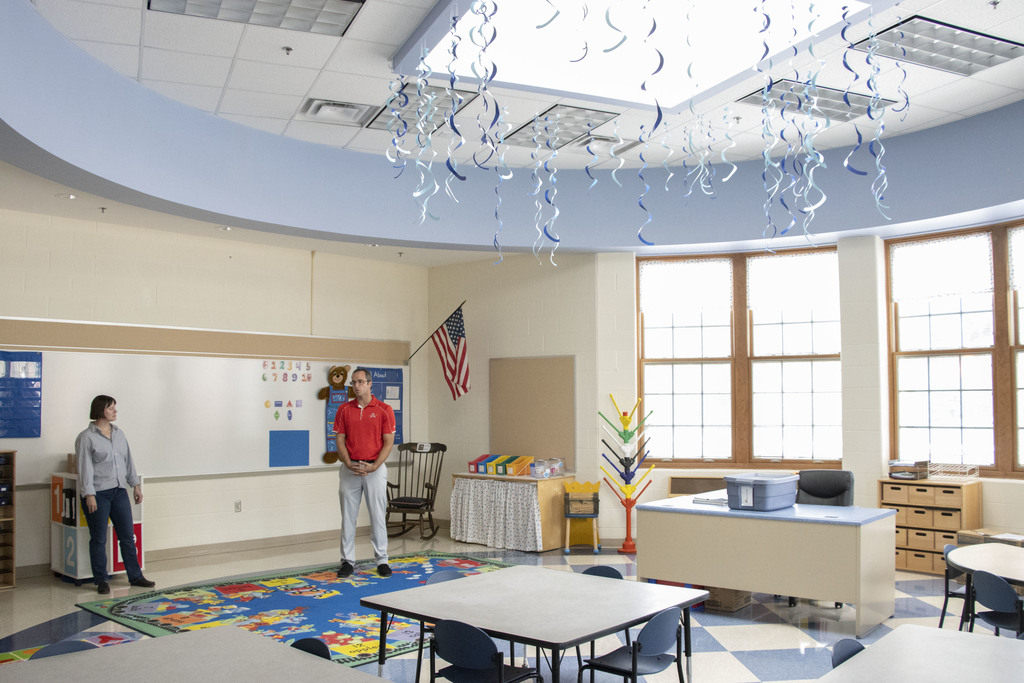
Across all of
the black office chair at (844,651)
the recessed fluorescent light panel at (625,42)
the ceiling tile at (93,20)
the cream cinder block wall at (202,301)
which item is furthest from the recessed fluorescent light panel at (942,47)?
the cream cinder block wall at (202,301)

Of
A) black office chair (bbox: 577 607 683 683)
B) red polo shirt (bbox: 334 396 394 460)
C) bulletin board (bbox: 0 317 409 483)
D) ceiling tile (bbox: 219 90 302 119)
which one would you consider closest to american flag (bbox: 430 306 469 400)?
bulletin board (bbox: 0 317 409 483)

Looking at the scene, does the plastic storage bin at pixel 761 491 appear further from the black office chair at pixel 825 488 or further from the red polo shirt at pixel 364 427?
the red polo shirt at pixel 364 427

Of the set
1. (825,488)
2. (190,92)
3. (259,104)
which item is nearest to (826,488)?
(825,488)

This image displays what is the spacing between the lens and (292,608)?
5.75 metres

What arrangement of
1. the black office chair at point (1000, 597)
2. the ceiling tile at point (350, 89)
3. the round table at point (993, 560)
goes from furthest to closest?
the ceiling tile at point (350, 89), the round table at point (993, 560), the black office chair at point (1000, 597)

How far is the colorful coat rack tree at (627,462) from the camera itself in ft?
26.7

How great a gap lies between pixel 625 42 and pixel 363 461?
12.9 feet

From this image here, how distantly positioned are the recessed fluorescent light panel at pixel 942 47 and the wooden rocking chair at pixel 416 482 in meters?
5.94

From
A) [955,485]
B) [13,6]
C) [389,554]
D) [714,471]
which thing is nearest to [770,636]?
[955,485]

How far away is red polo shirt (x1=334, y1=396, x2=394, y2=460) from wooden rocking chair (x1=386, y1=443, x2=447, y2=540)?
1.89 meters

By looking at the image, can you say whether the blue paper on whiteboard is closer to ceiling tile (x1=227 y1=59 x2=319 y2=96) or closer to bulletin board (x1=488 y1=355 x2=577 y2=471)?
bulletin board (x1=488 y1=355 x2=577 y2=471)

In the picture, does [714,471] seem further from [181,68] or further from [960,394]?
[181,68]

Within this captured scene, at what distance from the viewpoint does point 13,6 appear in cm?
452

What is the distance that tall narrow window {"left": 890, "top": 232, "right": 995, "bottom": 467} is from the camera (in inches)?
291
